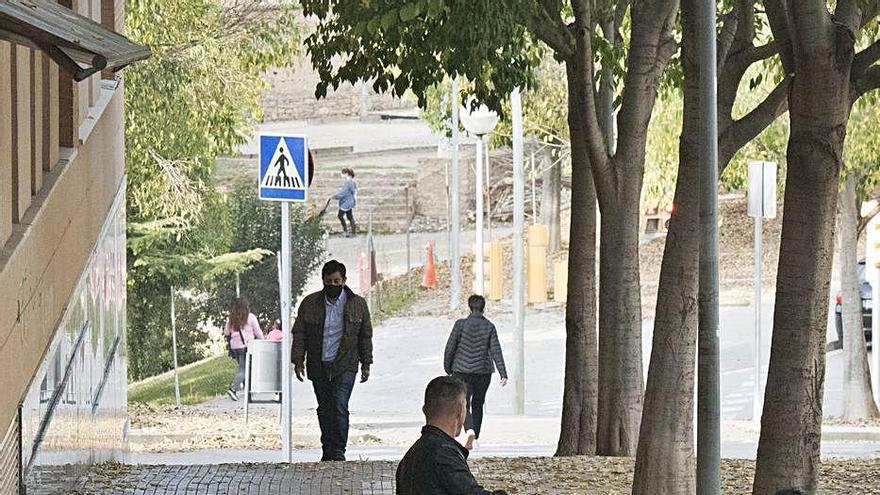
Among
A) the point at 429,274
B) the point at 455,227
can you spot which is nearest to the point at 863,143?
the point at 455,227

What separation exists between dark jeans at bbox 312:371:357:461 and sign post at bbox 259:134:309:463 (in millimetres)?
430

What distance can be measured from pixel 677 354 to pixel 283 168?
4.90 m

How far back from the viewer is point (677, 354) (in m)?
12.6

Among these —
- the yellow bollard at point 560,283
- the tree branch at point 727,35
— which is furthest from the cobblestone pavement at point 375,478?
the yellow bollard at point 560,283

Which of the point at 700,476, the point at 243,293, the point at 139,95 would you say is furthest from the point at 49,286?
the point at 243,293

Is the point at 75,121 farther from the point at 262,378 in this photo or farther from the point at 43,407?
the point at 262,378

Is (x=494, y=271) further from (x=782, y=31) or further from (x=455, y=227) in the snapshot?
(x=782, y=31)

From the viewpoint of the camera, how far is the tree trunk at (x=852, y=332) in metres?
27.9

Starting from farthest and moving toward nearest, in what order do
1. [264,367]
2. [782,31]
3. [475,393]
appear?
[264,367]
[475,393]
[782,31]

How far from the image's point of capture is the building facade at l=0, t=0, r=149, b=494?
28.3 ft

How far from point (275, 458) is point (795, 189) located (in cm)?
1007

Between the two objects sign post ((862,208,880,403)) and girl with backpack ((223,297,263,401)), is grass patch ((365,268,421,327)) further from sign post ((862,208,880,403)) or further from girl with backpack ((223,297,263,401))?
sign post ((862,208,880,403))

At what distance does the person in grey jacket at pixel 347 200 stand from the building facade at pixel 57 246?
31859mm

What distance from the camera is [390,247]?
5172 centimetres
